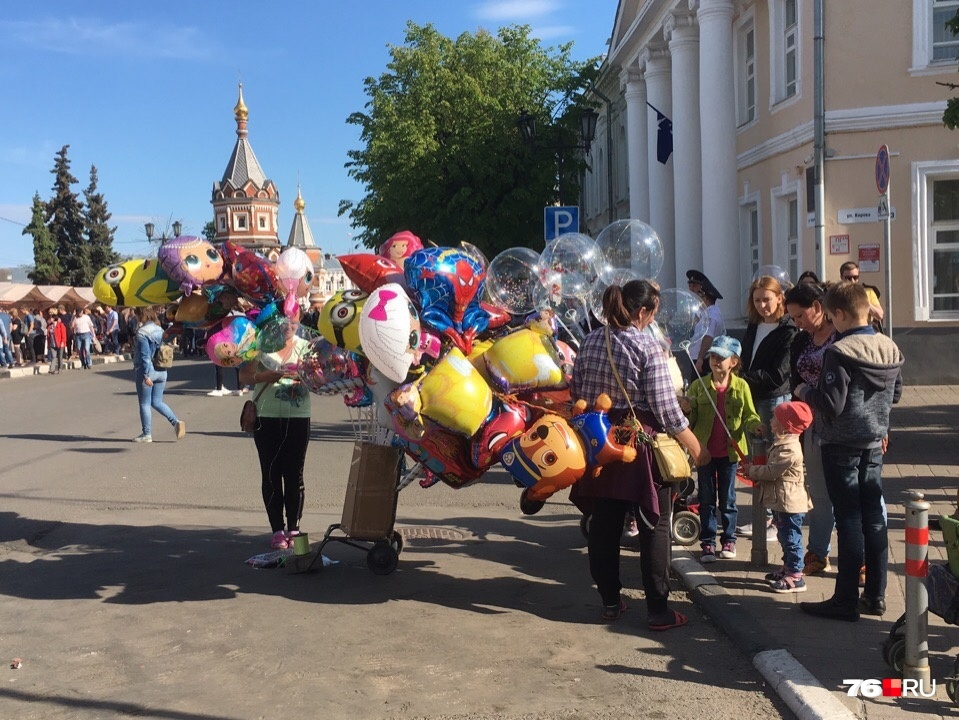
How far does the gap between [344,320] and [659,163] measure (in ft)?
70.2

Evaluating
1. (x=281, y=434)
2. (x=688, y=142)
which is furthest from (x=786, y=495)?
(x=688, y=142)

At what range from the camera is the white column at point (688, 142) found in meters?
22.5

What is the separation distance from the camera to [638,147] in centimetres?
2897

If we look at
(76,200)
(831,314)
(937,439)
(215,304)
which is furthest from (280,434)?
(76,200)

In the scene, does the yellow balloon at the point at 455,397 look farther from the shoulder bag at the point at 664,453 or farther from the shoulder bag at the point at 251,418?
the shoulder bag at the point at 251,418

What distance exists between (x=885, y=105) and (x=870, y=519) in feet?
41.0

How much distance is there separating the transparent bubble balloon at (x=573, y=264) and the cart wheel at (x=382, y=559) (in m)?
2.06

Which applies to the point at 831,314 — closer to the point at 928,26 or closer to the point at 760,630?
the point at 760,630

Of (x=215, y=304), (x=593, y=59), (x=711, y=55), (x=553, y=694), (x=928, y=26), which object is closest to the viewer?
(x=553, y=694)

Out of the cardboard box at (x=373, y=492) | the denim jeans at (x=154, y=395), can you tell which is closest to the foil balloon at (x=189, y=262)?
the cardboard box at (x=373, y=492)

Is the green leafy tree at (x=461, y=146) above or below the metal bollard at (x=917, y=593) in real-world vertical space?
above

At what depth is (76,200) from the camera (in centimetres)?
6962

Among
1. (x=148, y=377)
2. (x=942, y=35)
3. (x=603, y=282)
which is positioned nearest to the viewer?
(x=603, y=282)

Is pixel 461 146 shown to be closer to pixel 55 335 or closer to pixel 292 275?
pixel 55 335
